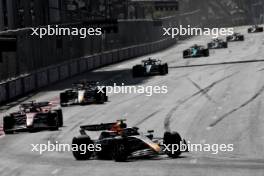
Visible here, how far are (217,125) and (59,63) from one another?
33.1 meters

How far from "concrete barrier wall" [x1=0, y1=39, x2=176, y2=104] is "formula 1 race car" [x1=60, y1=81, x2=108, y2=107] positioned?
4952 mm

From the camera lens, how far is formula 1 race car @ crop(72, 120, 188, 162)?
2472 centimetres

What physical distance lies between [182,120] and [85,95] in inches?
399

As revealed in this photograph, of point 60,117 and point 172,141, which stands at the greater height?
point 172,141

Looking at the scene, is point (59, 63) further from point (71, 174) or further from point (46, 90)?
point (71, 174)

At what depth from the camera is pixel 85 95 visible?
45.0 metres

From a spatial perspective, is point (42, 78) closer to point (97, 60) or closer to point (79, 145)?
point (97, 60)

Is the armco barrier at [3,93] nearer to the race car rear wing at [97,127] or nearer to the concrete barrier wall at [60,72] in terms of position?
the concrete barrier wall at [60,72]

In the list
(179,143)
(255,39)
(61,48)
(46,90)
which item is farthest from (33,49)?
(255,39)

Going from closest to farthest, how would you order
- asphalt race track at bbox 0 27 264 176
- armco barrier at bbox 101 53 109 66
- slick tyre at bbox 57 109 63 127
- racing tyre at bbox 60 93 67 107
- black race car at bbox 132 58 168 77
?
asphalt race track at bbox 0 27 264 176
slick tyre at bbox 57 109 63 127
racing tyre at bbox 60 93 67 107
black race car at bbox 132 58 168 77
armco barrier at bbox 101 53 109 66

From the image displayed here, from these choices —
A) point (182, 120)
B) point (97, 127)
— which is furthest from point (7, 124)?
point (97, 127)

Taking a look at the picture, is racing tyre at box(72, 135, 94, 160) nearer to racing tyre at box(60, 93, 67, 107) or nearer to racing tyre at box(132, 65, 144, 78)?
racing tyre at box(60, 93, 67, 107)

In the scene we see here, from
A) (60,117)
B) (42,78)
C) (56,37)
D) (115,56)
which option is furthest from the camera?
(115,56)

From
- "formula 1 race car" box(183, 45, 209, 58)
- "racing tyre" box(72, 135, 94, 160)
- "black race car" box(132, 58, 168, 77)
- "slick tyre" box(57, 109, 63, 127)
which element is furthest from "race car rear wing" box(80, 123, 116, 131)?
"formula 1 race car" box(183, 45, 209, 58)
